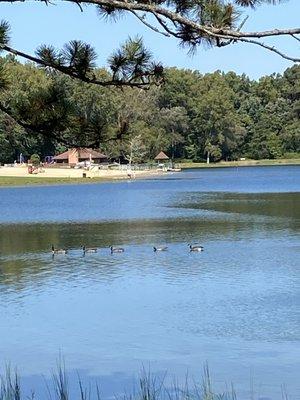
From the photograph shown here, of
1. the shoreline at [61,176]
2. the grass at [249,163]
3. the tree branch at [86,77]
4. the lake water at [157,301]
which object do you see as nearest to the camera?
the tree branch at [86,77]

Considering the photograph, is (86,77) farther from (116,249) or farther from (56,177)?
(56,177)

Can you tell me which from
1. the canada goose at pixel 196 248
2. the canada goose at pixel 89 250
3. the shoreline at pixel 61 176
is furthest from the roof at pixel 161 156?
the canada goose at pixel 196 248

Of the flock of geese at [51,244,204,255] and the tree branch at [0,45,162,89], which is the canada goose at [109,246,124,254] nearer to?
the flock of geese at [51,244,204,255]

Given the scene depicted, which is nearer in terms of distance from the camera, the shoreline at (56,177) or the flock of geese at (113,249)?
the flock of geese at (113,249)

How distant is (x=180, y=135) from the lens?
87.1 m

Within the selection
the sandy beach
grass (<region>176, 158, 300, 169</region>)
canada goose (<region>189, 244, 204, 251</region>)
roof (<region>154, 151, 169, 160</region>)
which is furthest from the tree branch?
grass (<region>176, 158, 300, 169</region>)

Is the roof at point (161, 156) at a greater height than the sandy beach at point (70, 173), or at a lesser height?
greater

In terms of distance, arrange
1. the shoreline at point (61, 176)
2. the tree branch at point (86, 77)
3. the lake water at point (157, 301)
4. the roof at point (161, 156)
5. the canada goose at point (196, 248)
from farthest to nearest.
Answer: the roof at point (161, 156), the shoreline at point (61, 176), the canada goose at point (196, 248), the lake water at point (157, 301), the tree branch at point (86, 77)

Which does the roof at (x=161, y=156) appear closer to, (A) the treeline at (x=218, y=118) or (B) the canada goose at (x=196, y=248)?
(A) the treeline at (x=218, y=118)

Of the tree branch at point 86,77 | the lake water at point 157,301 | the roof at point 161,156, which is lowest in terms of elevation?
the lake water at point 157,301

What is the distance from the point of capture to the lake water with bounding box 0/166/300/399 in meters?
10.4

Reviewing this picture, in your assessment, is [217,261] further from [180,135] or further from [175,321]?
[180,135]

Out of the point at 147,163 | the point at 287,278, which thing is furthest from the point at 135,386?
the point at 147,163

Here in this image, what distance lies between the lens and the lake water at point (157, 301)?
10.4m
